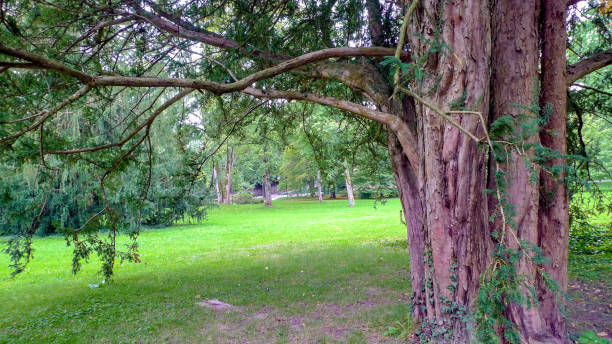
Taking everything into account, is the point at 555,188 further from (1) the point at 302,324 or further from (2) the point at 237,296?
(2) the point at 237,296

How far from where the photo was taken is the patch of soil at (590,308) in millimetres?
4625

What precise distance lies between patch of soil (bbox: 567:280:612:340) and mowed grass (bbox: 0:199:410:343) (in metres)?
2.12

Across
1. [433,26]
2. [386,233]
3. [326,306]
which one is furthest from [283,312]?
[386,233]

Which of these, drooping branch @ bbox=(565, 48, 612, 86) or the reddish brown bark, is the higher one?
drooping branch @ bbox=(565, 48, 612, 86)

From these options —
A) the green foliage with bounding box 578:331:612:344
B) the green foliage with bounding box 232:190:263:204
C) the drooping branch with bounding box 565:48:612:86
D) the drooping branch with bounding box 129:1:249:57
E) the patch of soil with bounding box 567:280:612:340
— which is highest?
the drooping branch with bounding box 129:1:249:57

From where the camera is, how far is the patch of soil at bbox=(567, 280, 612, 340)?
462 centimetres

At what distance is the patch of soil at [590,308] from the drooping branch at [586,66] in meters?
2.48

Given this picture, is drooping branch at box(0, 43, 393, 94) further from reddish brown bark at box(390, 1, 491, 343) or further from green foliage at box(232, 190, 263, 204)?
green foliage at box(232, 190, 263, 204)

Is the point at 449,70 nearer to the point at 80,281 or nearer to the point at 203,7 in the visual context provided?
the point at 203,7

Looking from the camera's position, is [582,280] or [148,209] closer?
[582,280]

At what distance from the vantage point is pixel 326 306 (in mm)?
6348

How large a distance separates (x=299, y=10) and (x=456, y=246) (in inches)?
177

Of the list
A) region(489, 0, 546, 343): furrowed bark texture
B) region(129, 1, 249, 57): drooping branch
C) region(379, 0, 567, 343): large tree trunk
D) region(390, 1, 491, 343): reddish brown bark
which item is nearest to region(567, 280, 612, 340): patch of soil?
region(489, 0, 546, 343): furrowed bark texture

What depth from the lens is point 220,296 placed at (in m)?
7.23
